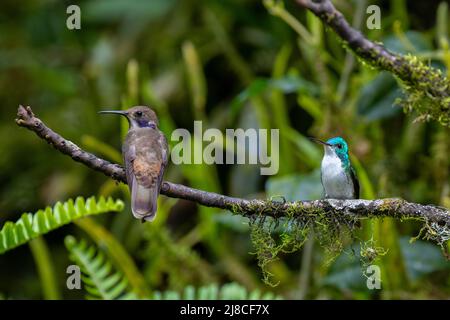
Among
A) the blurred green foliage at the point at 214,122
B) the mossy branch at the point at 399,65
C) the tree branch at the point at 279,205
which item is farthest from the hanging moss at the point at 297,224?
the mossy branch at the point at 399,65

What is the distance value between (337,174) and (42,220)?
1.13m

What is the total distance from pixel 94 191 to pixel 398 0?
2.64 metres

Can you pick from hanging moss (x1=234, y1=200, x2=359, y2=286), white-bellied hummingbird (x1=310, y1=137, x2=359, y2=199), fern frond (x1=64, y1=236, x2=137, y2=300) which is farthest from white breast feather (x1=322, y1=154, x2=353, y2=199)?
fern frond (x1=64, y1=236, x2=137, y2=300)

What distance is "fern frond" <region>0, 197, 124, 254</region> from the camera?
2.81 m

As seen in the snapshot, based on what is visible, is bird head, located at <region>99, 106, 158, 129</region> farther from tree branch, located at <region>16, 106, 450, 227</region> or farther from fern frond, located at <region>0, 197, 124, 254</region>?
tree branch, located at <region>16, 106, 450, 227</region>

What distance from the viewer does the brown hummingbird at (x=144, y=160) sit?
7.80ft

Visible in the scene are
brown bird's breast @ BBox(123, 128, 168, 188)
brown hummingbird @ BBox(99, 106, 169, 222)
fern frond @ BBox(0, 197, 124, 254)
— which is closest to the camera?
brown hummingbird @ BBox(99, 106, 169, 222)

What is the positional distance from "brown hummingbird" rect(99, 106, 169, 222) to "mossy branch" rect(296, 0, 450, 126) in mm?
716

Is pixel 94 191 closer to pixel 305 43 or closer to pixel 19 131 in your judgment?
pixel 19 131

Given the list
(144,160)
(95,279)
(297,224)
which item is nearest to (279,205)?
(297,224)

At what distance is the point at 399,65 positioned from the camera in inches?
104

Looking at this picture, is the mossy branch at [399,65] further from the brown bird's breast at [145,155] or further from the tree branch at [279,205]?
the brown bird's breast at [145,155]

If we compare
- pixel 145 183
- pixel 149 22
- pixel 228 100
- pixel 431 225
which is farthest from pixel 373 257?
pixel 149 22

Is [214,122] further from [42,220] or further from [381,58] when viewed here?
[381,58]
